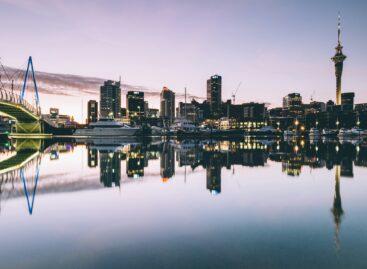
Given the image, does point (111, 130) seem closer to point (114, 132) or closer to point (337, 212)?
point (114, 132)

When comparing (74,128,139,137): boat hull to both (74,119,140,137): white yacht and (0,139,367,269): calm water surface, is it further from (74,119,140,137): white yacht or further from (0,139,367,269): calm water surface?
(0,139,367,269): calm water surface

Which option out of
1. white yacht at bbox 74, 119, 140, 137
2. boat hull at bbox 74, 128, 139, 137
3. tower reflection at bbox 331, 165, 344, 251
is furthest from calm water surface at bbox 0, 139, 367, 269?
white yacht at bbox 74, 119, 140, 137

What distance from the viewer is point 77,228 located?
735 cm

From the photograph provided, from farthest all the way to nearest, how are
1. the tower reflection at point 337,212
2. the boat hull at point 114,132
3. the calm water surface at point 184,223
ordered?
the boat hull at point 114,132
the tower reflection at point 337,212
the calm water surface at point 184,223

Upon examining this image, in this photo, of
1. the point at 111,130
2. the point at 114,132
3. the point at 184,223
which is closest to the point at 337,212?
the point at 184,223

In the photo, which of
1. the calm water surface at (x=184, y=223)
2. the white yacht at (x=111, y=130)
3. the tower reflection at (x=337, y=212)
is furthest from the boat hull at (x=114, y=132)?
the tower reflection at (x=337, y=212)

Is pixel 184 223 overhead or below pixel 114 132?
below

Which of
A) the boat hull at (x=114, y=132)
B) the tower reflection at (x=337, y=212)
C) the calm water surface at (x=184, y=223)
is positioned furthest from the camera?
the boat hull at (x=114, y=132)

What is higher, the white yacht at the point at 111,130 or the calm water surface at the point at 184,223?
the white yacht at the point at 111,130

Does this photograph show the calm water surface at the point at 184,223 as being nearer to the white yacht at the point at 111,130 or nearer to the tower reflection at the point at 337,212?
the tower reflection at the point at 337,212

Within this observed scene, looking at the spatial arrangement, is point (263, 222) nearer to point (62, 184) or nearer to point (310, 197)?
point (310, 197)

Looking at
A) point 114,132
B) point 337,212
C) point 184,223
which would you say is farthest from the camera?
point 114,132

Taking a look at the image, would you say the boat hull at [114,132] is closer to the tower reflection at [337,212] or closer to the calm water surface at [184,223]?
the calm water surface at [184,223]

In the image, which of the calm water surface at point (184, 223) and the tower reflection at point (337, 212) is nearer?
the calm water surface at point (184, 223)
